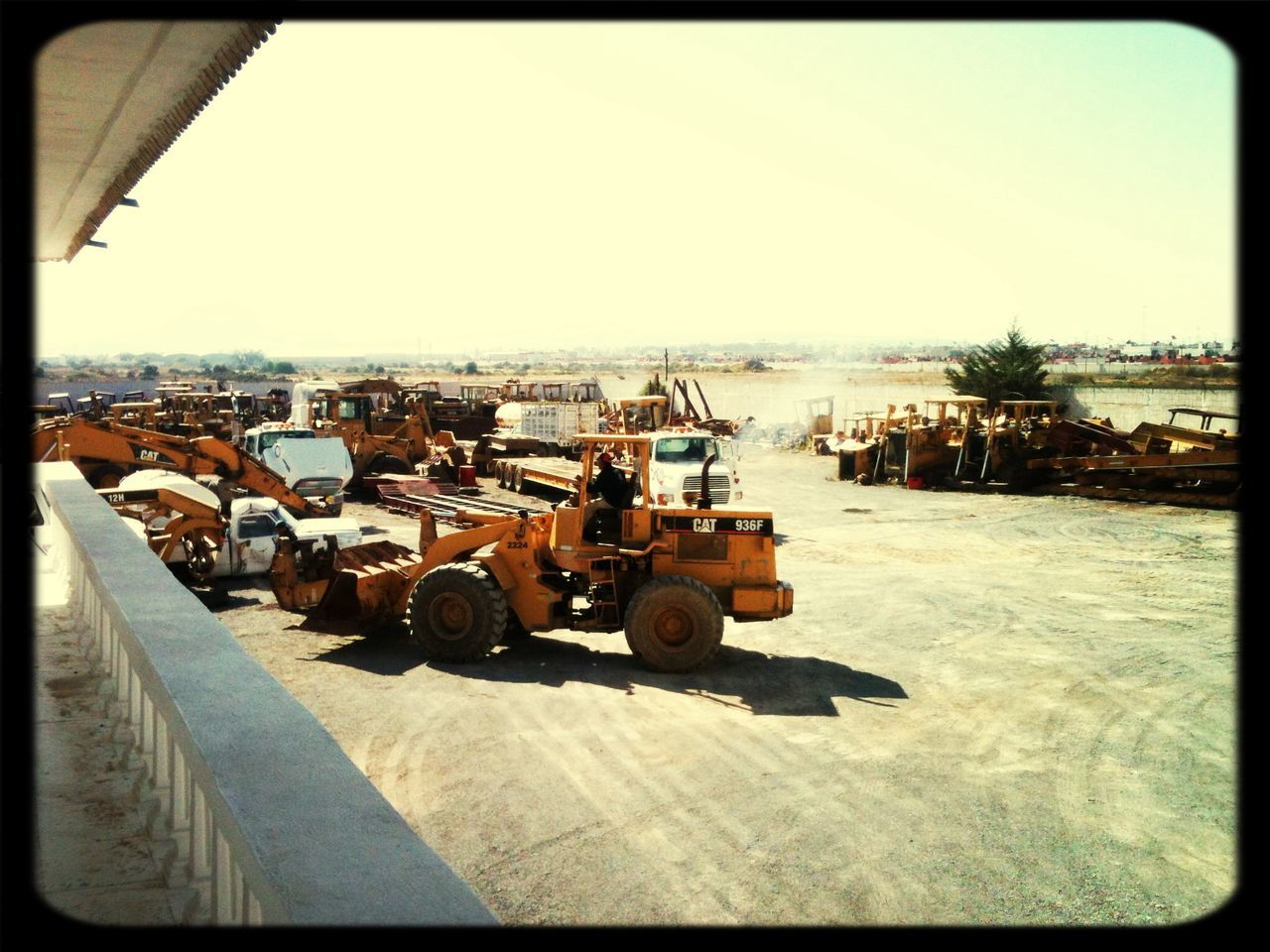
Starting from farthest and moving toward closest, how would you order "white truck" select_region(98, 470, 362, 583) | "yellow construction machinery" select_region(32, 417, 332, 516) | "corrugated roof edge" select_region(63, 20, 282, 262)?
"yellow construction machinery" select_region(32, 417, 332, 516), "white truck" select_region(98, 470, 362, 583), "corrugated roof edge" select_region(63, 20, 282, 262)

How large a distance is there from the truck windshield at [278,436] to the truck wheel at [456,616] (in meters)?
14.0

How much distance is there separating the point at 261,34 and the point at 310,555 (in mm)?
8837

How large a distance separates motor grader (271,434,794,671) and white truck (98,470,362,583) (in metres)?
2.82

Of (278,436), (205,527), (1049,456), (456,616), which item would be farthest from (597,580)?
(1049,456)

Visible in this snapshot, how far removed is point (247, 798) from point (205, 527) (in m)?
12.9

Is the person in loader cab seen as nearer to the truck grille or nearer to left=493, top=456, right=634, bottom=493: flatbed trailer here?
the truck grille

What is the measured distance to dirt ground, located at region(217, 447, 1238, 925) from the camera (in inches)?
257

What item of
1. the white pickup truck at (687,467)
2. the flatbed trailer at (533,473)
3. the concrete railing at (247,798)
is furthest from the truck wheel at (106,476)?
Answer: the concrete railing at (247,798)

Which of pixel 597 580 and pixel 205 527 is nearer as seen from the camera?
pixel 597 580

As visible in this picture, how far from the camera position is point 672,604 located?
11219 millimetres

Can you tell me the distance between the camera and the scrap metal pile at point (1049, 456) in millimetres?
24828

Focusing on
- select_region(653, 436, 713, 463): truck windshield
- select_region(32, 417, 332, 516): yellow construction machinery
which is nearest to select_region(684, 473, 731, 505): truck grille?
select_region(653, 436, 713, 463): truck windshield

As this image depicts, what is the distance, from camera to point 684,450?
20234 millimetres

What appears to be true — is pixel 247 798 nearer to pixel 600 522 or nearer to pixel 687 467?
pixel 600 522
